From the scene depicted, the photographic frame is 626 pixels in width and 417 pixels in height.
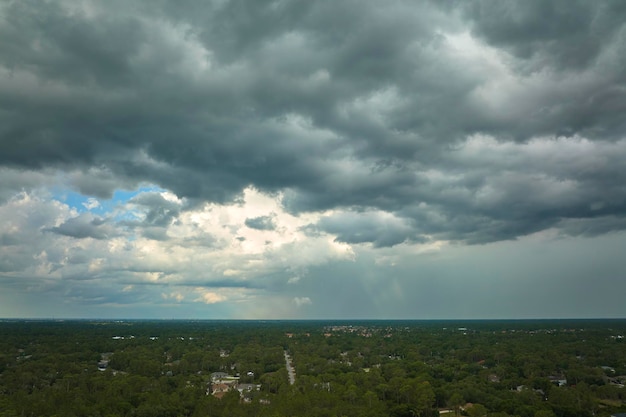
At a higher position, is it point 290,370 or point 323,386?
point 323,386

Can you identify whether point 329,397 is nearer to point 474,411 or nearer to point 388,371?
point 474,411

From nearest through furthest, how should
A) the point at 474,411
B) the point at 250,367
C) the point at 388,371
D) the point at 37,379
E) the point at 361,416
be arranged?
the point at 361,416 < the point at 474,411 < the point at 37,379 < the point at 388,371 < the point at 250,367

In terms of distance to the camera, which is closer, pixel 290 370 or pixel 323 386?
pixel 323 386

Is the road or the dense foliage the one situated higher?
the dense foliage

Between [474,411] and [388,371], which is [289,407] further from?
[388,371]

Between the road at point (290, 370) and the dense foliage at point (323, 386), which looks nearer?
the dense foliage at point (323, 386)

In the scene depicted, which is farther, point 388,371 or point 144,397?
point 388,371

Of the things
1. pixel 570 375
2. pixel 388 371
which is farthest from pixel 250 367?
pixel 570 375

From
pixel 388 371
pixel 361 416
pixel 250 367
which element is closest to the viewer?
pixel 361 416

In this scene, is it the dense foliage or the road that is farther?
the road

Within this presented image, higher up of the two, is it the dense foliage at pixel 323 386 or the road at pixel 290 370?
the dense foliage at pixel 323 386
